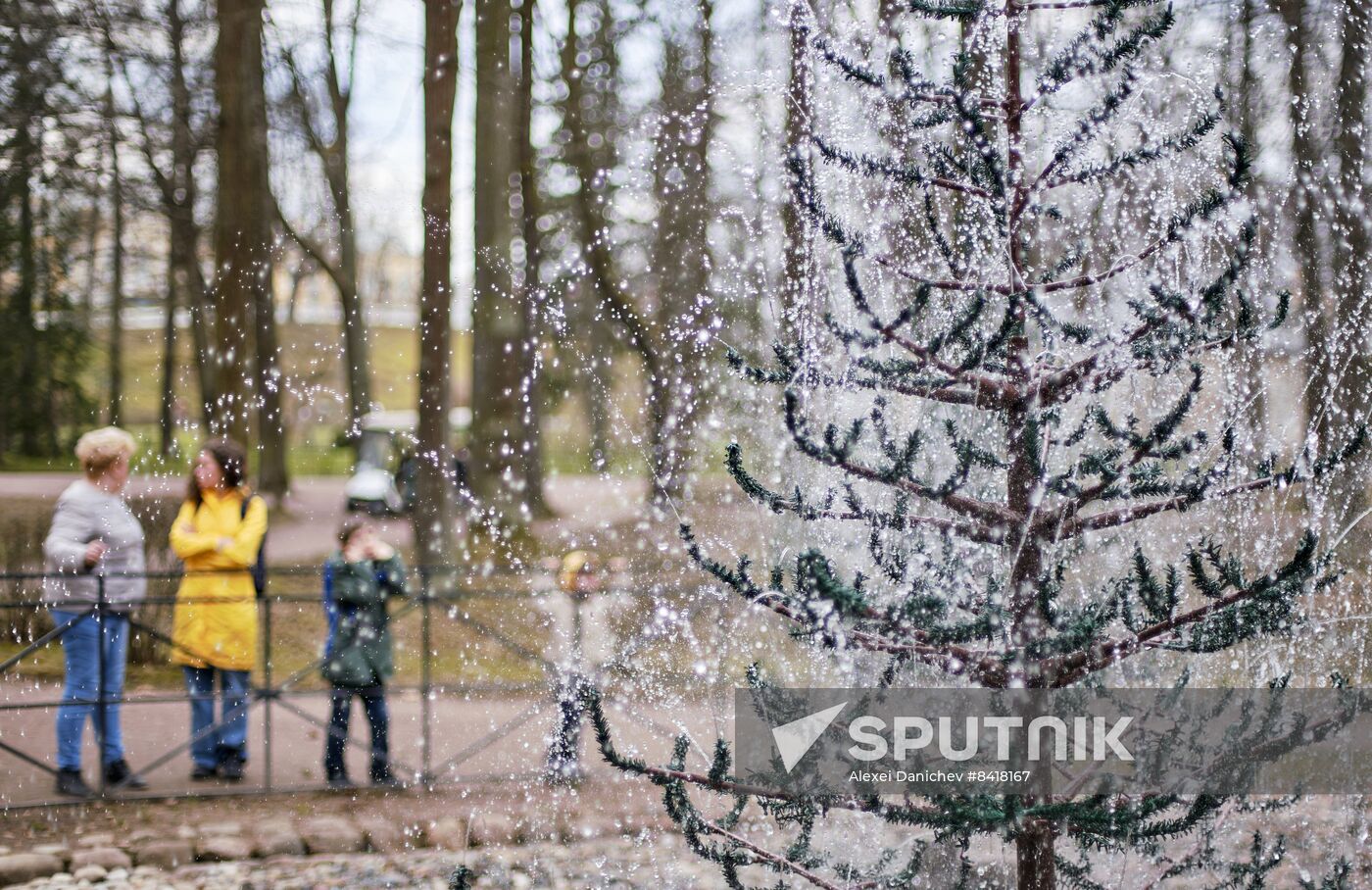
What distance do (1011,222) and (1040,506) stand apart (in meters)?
0.58

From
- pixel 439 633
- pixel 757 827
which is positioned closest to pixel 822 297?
pixel 757 827

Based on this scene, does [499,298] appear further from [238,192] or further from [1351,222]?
[1351,222]

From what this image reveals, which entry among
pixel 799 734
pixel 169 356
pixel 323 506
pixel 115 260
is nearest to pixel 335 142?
pixel 115 260

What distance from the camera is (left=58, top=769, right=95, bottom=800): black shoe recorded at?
5844mm

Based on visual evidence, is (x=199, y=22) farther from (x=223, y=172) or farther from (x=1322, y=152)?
(x=1322, y=152)

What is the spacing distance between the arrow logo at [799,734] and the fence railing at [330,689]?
6.22ft

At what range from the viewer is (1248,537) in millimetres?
5910

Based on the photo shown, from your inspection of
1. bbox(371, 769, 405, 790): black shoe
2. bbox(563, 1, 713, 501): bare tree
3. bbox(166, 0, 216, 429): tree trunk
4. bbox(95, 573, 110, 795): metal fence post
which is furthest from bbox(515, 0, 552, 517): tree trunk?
bbox(371, 769, 405, 790): black shoe

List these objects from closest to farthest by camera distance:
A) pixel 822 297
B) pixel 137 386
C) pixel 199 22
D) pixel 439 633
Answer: pixel 822 297
pixel 439 633
pixel 199 22
pixel 137 386

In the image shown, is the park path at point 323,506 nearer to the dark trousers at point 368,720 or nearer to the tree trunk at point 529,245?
the tree trunk at point 529,245

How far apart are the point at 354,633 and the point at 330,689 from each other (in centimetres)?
30

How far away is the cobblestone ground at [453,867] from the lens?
4.95 metres

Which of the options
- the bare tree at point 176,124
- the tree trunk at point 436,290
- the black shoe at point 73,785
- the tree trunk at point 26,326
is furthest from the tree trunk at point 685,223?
the tree trunk at point 26,326

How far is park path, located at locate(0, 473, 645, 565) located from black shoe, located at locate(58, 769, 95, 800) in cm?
453
